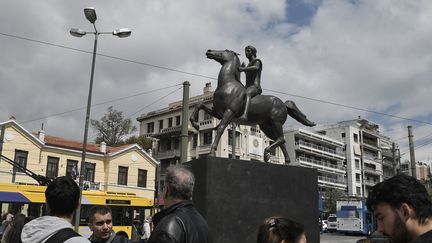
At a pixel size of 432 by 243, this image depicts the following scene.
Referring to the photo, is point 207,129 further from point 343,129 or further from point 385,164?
point 385,164

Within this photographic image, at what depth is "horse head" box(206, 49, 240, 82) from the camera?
363 inches

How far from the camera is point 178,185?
3555 millimetres

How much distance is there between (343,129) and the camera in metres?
73.9

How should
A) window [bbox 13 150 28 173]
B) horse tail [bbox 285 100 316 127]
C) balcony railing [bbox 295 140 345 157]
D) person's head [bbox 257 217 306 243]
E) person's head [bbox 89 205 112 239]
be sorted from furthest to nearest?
1. balcony railing [bbox 295 140 345 157]
2. window [bbox 13 150 28 173]
3. horse tail [bbox 285 100 316 127]
4. person's head [bbox 89 205 112 239]
5. person's head [bbox 257 217 306 243]

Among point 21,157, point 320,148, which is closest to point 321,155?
point 320,148

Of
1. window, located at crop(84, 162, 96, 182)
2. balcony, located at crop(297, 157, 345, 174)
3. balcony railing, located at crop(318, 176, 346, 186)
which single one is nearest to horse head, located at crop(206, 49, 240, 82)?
window, located at crop(84, 162, 96, 182)

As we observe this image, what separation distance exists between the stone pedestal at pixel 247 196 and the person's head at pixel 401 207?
546cm

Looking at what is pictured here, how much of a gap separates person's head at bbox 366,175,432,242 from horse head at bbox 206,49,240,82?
7.02 meters

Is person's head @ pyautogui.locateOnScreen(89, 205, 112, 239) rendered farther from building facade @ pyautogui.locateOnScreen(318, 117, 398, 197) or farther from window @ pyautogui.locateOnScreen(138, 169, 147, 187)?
building facade @ pyautogui.locateOnScreen(318, 117, 398, 197)

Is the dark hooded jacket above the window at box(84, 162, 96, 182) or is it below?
below

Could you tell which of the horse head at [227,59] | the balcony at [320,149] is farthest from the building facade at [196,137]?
the horse head at [227,59]

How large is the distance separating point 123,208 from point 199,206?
19.5 m

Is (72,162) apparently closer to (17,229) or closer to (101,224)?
(17,229)

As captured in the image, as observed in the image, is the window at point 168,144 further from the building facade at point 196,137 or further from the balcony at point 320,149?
the balcony at point 320,149
